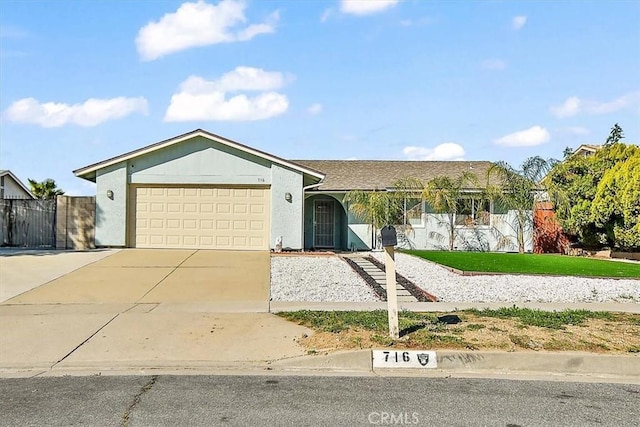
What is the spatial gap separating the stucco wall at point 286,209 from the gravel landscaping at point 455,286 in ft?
13.2

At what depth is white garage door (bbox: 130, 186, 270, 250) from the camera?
67.2ft

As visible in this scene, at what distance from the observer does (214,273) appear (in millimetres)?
14703

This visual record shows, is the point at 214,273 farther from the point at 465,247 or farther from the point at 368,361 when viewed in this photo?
the point at 465,247

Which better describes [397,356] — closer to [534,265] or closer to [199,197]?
[534,265]

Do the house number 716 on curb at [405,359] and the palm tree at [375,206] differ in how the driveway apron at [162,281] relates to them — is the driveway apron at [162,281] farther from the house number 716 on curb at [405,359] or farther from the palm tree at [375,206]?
the palm tree at [375,206]

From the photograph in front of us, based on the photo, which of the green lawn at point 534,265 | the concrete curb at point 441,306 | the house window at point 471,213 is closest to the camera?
the concrete curb at point 441,306

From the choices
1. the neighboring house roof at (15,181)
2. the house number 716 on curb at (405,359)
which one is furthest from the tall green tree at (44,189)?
the house number 716 on curb at (405,359)

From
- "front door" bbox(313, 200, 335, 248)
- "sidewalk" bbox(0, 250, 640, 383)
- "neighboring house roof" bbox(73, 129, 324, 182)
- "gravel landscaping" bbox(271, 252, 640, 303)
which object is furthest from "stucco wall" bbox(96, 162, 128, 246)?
"sidewalk" bbox(0, 250, 640, 383)

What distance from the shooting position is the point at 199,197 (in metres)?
20.6

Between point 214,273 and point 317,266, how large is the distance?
3.19 metres

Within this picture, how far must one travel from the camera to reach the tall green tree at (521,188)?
23016mm

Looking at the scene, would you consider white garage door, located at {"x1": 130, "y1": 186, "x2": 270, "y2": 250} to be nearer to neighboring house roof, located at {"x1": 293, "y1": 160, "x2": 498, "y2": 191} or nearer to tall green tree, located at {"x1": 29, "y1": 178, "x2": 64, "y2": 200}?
neighboring house roof, located at {"x1": 293, "y1": 160, "x2": 498, "y2": 191}

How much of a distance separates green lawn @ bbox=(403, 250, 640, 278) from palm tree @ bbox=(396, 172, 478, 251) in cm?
368

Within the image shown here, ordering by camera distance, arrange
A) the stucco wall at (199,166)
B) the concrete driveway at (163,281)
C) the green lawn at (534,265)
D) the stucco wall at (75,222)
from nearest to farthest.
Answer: the concrete driveway at (163,281)
the green lawn at (534,265)
the stucco wall at (199,166)
the stucco wall at (75,222)
